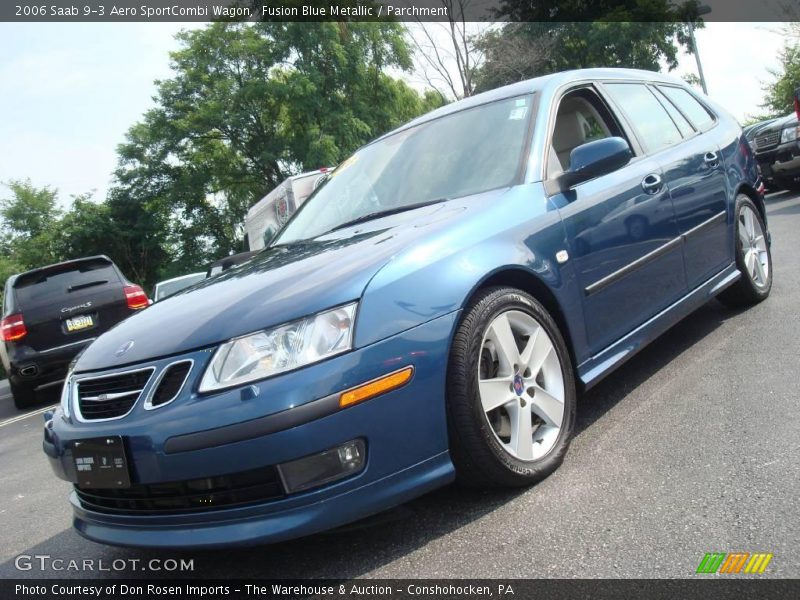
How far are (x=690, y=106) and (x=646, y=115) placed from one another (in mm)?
795

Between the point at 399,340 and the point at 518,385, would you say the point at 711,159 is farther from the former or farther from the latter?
the point at 399,340

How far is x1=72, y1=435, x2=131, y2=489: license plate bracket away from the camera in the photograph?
2.29 meters

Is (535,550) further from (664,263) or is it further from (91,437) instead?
(664,263)

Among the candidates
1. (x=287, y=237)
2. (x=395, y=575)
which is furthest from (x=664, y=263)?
(x=395, y=575)

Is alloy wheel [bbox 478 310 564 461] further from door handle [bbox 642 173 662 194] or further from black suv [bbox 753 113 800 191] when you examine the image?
black suv [bbox 753 113 800 191]

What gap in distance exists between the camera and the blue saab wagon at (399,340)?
2.18 meters

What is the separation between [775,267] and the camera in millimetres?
6426

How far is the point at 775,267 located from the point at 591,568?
17.2 feet

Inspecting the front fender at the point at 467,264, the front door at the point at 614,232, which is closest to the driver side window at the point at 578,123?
the front door at the point at 614,232

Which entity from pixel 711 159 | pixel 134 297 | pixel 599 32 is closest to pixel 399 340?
pixel 711 159

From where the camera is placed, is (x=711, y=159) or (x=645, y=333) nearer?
(x=645, y=333)

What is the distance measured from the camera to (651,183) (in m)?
3.70

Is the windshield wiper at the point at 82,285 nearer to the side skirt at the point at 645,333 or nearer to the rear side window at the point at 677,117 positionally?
the rear side window at the point at 677,117

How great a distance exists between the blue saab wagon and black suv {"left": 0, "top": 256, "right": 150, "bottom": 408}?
553 cm
